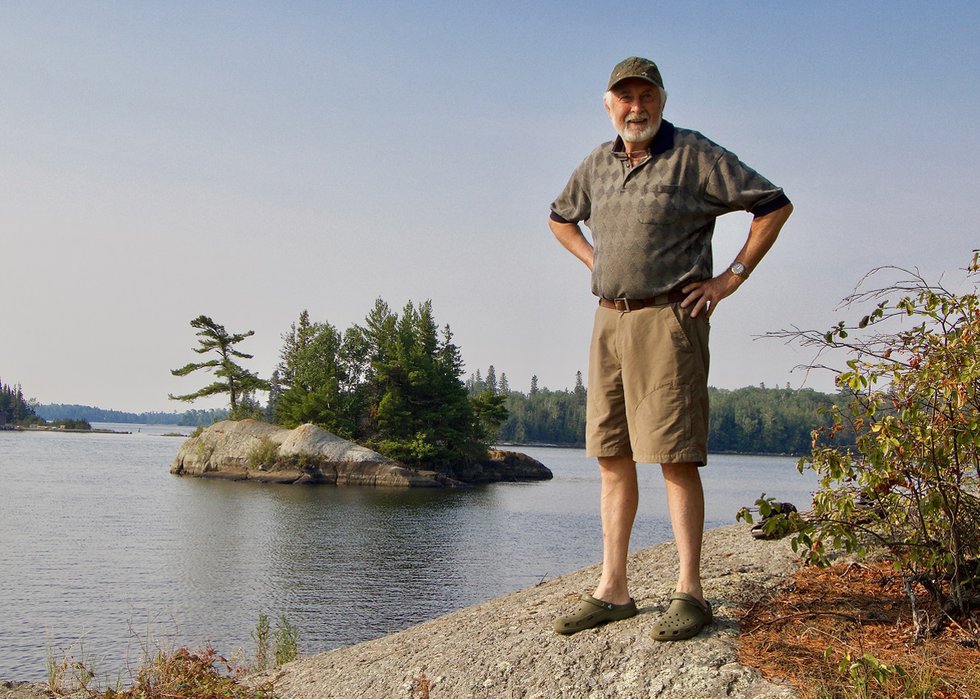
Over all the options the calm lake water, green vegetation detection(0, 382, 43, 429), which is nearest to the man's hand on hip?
the calm lake water

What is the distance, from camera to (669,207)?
3.90m

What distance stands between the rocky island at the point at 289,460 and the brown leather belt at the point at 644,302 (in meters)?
39.2

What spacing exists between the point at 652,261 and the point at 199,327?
5777 centimetres

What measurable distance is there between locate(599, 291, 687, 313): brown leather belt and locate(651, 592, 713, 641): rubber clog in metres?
1.30

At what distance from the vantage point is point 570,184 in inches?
174

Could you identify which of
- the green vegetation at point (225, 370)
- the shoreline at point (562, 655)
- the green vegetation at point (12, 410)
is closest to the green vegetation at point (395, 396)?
the green vegetation at point (225, 370)

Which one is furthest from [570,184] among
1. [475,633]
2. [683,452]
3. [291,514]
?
[291,514]

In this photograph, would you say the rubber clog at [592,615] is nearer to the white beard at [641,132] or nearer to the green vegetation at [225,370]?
the white beard at [641,132]

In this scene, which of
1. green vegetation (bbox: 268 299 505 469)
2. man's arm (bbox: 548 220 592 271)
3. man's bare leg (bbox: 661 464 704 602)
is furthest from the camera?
green vegetation (bbox: 268 299 505 469)

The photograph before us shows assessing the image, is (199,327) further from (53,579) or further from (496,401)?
(53,579)

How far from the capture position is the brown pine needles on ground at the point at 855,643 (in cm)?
317

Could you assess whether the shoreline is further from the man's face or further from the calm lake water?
Result: the man's face

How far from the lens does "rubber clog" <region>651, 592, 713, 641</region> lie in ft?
12.4

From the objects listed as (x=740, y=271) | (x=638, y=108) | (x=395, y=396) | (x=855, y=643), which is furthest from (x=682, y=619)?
(x=395, y=396)
